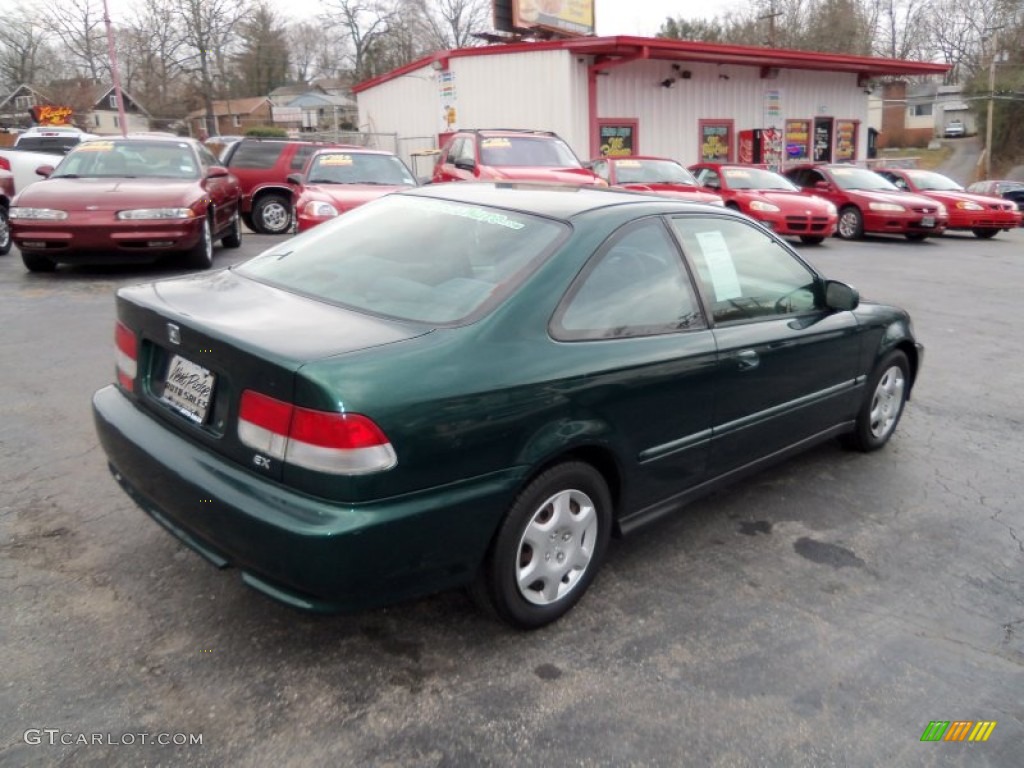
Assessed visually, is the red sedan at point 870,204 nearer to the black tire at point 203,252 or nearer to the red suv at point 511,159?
the red suv at point 511,159

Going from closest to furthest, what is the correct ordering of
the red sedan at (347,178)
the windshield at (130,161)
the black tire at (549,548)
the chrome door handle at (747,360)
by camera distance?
the black tire at (549,548)
the chrome door handle at (747,360)
the windshield at (130,161)
the red sedan at (347,178)

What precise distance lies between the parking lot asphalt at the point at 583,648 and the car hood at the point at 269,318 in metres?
0.83

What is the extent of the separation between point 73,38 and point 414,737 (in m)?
64.9

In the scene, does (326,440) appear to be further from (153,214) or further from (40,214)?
(40,214)

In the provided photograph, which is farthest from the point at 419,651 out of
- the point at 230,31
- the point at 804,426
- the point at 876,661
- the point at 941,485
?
the point at 230,31

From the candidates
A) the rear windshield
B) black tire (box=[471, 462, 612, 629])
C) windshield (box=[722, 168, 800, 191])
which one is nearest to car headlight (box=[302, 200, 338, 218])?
the rear windshield

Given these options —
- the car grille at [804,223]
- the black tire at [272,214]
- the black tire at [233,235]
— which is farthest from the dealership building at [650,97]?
the black tire at [233,235]

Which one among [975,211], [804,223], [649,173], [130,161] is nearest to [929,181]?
[975,211]

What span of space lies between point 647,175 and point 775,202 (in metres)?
2.27

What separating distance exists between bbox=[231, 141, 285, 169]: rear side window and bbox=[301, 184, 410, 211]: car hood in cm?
496

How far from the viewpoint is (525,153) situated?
12.0m

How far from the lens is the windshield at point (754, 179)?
1505 cm

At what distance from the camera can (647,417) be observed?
9.83 ft

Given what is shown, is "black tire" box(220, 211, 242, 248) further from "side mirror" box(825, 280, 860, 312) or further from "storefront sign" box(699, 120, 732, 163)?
"storefront sign" box(699, 120, 732, 163)
